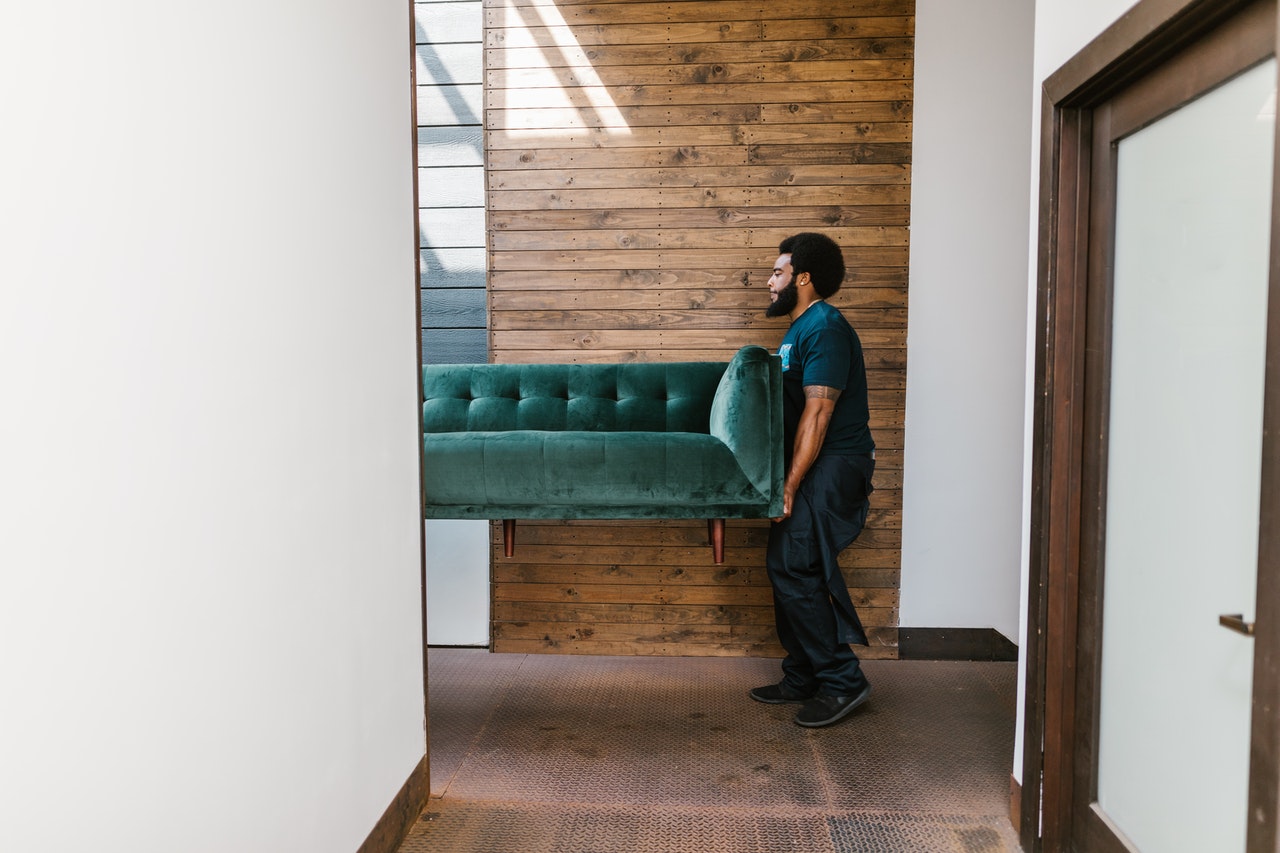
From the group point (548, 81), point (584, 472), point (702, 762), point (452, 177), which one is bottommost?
point (702, 762)

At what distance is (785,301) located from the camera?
311 centimetres

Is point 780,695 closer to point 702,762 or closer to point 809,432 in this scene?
point 702,762

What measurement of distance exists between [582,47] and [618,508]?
1.99 meters

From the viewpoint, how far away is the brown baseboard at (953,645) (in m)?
3.46

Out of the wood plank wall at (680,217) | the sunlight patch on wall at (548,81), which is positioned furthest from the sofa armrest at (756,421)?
the sunlight patch on wall at (548,81)

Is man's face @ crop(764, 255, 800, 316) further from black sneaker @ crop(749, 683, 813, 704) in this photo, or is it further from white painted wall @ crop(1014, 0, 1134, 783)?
black sneaker @ crop(749, 683, 813, 704)

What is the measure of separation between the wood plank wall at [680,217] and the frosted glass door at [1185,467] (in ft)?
5.46

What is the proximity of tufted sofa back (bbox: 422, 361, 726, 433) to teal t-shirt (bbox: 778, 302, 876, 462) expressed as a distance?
359mm

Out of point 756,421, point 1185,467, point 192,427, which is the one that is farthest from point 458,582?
point 1185,467

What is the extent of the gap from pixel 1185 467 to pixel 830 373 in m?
1.32

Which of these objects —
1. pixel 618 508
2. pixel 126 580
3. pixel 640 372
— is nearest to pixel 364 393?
pixel 126 580

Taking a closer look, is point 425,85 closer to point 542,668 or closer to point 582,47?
point 582,47

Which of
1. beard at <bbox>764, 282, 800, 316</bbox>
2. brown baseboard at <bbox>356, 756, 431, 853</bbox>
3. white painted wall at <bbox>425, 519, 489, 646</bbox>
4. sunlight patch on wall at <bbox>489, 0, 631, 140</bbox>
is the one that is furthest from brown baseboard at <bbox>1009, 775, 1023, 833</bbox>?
sunlight patch on wall at <bbox>489, 0, 631, 140</bbox>

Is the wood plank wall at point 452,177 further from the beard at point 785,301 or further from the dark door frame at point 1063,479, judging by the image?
the dark door frame at point 1063,479
